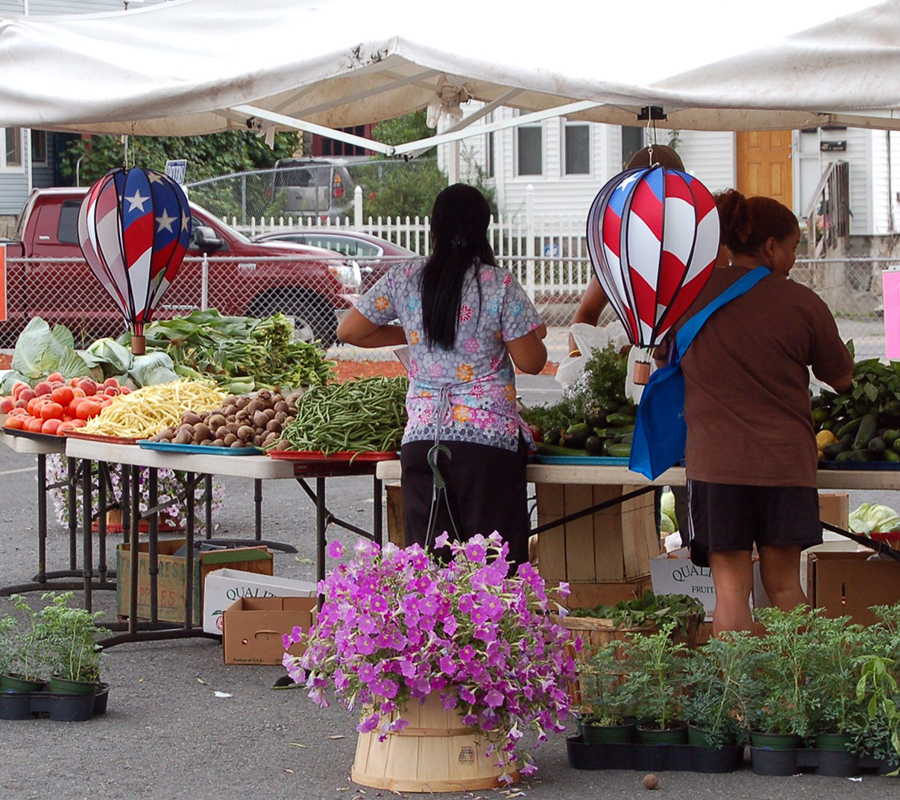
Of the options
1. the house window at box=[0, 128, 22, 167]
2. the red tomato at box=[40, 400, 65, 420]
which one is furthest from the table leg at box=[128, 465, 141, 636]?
the house window at box=[0, 128, 22, 167]

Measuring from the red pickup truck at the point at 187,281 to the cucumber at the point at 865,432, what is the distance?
12.2 metres

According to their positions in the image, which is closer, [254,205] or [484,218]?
[484,218]

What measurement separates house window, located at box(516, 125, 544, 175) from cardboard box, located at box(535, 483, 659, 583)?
2335 centimetres

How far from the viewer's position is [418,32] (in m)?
4.82

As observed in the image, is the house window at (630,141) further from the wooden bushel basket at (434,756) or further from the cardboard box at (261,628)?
the wooden bushel basket at (434,756)

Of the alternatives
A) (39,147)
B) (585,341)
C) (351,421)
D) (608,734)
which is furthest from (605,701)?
(39,147)

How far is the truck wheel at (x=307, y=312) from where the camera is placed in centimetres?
1744

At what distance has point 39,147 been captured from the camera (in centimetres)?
2731

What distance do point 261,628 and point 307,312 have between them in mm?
11896

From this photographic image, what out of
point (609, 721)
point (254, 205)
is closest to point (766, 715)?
point (609, 721)

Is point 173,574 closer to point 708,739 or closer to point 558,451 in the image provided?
point 558,451

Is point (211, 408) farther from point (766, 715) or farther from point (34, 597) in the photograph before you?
point (766, 715)

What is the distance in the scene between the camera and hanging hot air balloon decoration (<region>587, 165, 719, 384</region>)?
15.4 feet

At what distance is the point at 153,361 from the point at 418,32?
11.1 feet
